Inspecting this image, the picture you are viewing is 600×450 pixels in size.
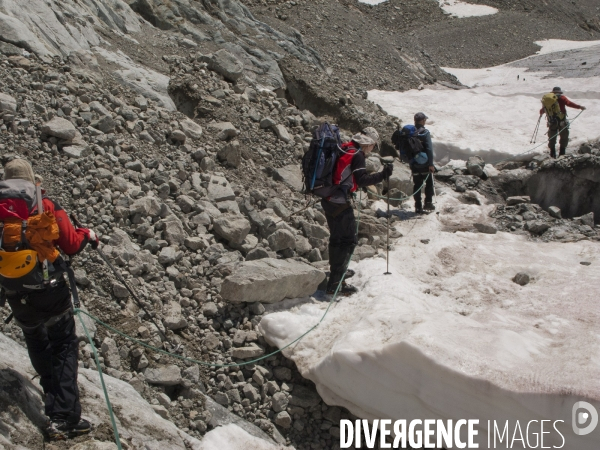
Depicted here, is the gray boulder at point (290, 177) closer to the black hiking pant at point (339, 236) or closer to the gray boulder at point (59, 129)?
the black hiking pant at point (339, 236)

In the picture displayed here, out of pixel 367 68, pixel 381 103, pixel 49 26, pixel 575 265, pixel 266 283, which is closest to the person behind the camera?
pixel 266 283

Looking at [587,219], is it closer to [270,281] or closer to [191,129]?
[270,281]

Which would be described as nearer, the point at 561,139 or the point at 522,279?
the point at 522,279

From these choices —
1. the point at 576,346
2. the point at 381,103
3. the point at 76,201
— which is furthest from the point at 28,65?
the point at 381,103

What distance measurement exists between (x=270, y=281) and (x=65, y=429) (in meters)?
3.02

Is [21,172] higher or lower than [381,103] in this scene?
higher

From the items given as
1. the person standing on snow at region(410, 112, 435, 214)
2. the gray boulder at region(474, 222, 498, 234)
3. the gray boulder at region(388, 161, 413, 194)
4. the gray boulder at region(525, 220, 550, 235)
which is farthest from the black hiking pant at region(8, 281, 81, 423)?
the gray boulder at region(525, 220, 550, 235)

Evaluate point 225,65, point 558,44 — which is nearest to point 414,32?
point 558,44

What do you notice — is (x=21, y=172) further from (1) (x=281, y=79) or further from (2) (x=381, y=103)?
(2) (x=381, y=103)

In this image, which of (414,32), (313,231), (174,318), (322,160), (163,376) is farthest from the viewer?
(414,32)

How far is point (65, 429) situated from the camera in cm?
427

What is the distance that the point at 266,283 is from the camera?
6.76m

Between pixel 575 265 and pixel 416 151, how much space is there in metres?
3.47

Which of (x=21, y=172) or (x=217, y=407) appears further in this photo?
(x=217, y=407)
